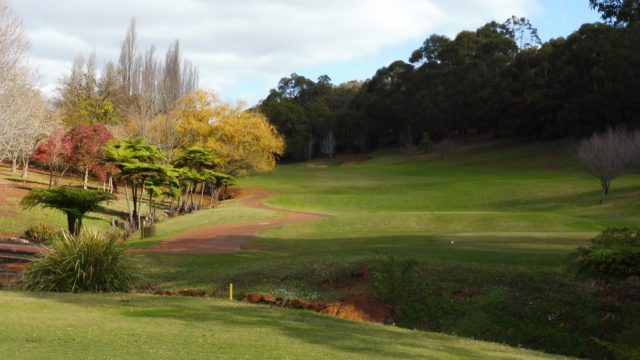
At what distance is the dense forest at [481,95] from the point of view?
228ft

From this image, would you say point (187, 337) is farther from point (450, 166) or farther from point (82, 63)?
point (82, 63)

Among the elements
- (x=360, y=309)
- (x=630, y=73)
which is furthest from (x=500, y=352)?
(x=630, y=73)

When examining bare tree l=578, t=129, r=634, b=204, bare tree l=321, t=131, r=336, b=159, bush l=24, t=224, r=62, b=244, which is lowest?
bush l=24, t=224, r=62, b=244

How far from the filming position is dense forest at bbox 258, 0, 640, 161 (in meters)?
69.5

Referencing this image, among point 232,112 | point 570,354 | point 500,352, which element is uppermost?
point 232,112

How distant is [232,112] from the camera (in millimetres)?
58625

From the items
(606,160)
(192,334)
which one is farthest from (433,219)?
(192,334)

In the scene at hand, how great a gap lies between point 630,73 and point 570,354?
2513 inches

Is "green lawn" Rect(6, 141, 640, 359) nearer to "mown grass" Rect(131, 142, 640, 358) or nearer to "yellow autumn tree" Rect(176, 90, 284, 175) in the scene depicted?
"mown grass" Rect(131, 142, 640, 358)

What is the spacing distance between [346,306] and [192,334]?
5732mm

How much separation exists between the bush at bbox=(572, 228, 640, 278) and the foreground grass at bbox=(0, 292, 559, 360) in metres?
2.55

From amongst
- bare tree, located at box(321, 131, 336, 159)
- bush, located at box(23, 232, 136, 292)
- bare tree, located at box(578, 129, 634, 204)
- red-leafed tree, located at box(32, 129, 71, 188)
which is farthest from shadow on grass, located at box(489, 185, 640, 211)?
bare tree, located at box(321, 131, 336, 159)

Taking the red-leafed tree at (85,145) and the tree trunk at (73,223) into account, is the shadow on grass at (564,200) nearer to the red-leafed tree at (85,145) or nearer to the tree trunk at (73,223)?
the tree trunk at (73,223)

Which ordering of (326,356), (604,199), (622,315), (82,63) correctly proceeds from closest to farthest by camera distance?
(326,356)
(622,315)
(604,199)
(82,63)
